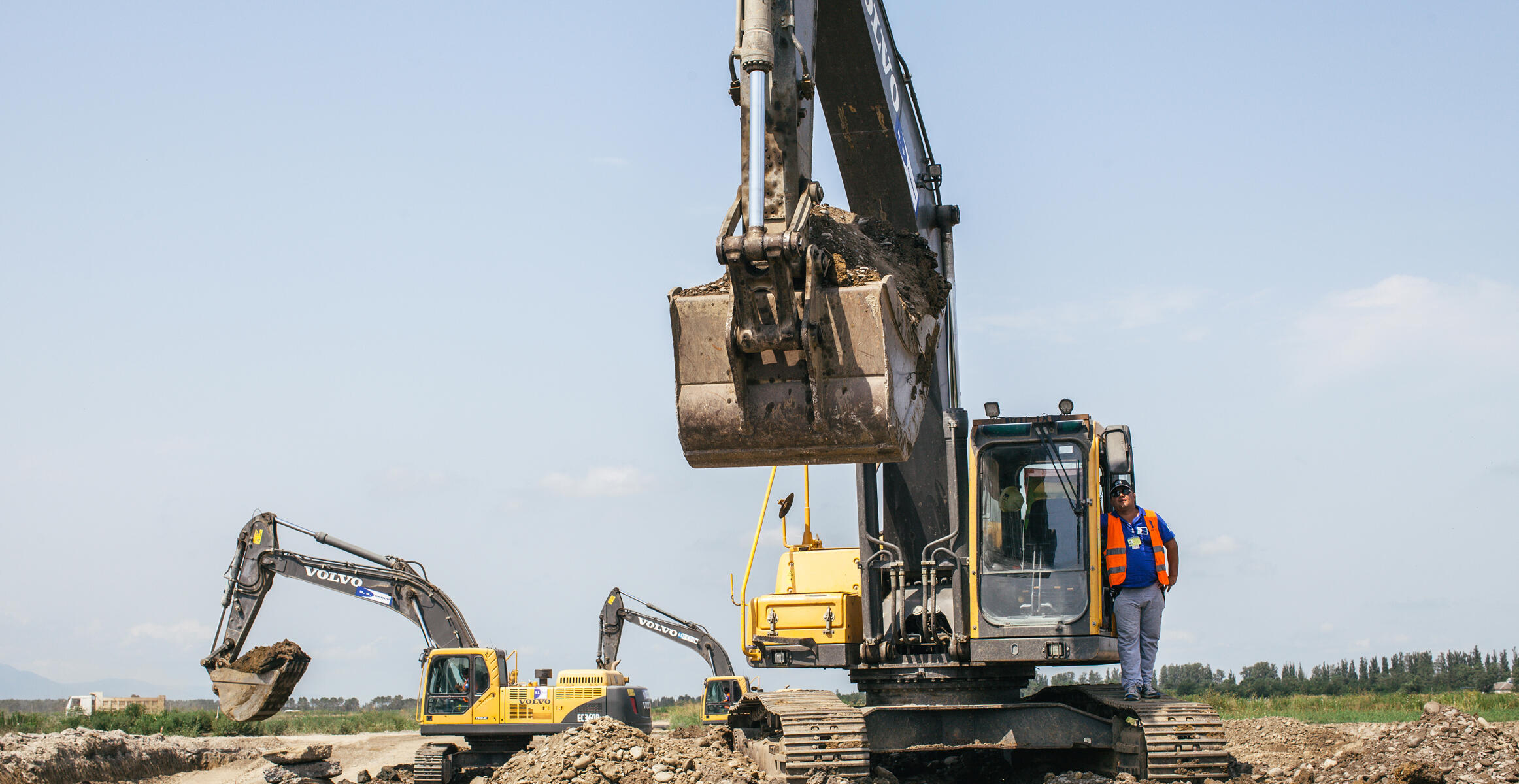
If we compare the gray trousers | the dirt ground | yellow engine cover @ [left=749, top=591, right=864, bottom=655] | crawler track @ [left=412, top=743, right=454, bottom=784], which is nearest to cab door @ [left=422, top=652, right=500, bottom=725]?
crawler track @ [left=412, top=743, right=454, bottom=784]

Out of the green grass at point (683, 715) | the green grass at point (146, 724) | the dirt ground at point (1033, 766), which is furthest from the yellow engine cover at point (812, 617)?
the green grass at point (683, 715)

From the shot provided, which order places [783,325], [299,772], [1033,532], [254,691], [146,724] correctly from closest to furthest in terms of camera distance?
[783,325]
[1033,532]
[299,772]
[254,691]
[146,724]

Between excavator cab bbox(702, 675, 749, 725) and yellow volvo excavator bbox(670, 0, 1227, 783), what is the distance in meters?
12.4

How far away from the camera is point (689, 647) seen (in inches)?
929

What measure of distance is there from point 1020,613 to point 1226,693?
25.2m

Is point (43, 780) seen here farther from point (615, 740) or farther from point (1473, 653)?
point (1473, 653)

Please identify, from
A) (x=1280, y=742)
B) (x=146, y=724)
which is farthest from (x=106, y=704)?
(x=1280, y=742)

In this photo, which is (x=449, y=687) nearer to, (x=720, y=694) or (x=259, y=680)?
(x=259, y=680)

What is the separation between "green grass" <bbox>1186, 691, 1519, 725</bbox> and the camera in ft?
61.1

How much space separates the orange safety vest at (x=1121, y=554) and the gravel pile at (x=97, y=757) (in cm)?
1562

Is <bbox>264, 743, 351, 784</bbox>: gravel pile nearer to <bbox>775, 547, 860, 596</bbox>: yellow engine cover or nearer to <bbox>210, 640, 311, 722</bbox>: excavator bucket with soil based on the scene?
<bbox>210, 640, 311, 722</bbox>: excavator bucket with soil

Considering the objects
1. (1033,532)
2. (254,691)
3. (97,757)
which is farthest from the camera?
(97,757)

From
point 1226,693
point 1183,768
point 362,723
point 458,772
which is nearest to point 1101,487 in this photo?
point 1183,768

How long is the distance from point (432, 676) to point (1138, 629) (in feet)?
37.2
